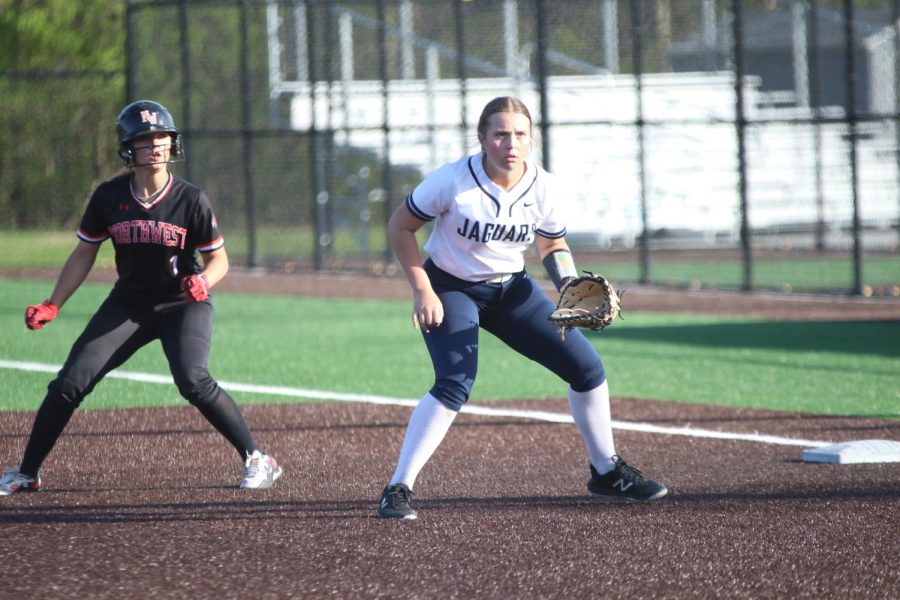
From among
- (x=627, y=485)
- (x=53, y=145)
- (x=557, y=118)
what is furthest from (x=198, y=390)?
(x=53, y=145)

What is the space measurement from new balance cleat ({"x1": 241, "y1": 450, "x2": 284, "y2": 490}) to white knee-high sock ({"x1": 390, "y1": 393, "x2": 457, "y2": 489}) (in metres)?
0.89

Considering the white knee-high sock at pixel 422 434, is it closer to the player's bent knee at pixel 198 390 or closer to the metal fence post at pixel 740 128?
the player's bent knee at pixel 198 390

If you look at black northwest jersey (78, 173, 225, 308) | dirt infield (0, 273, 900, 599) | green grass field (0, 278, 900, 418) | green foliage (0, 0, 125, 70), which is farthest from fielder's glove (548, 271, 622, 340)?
green foliage (0, 0, 125, 70)

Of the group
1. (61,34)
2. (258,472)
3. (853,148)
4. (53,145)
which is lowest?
(258,472)

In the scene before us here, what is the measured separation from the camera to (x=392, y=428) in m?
7.93

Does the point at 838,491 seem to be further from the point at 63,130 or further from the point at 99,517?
the point at 63,130

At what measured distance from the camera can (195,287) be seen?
19.5 ft

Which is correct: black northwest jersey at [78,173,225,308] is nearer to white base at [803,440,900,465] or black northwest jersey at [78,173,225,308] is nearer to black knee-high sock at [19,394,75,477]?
black knee-high sock at [19,394,75,477]

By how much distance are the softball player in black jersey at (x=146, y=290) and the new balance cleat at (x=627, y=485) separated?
1.60 metres

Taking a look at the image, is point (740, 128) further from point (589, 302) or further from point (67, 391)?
point (67, 391)

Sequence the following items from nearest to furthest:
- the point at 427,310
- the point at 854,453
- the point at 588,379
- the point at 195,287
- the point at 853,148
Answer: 1. the point at 427,310
2. the point at 588,379
3. the point at 195,287
4. the point at 854,453
5. the point at 853,148

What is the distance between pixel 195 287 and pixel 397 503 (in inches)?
54.4

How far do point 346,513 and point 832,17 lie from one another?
65.8 ft

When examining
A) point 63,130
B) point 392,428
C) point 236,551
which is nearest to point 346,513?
point 236,551
